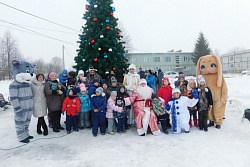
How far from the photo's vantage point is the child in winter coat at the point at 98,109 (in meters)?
5.27

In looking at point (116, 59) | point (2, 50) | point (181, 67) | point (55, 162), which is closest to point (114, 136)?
point (55, 162)

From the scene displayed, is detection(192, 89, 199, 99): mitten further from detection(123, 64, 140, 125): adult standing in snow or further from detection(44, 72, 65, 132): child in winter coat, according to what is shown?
detection(44, 72, 65, 132): child in winter coat

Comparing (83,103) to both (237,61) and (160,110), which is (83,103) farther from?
(237,61)

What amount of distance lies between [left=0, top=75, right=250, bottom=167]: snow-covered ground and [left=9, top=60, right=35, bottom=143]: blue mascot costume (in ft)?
1.33

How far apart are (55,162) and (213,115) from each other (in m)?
4.63

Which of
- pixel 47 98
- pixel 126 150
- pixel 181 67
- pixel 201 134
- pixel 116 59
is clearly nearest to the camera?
pixel 126 150

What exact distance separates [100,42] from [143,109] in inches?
120

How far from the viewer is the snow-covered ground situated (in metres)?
3.62

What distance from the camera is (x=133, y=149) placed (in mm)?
4246

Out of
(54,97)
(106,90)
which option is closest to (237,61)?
(106,90)

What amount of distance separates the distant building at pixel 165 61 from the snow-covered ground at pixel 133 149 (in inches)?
Answer: 1440

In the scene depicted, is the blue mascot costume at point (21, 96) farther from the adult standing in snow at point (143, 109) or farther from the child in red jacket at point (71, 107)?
the adult standing in snow at point (143, 109)

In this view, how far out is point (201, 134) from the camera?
16.6 feet

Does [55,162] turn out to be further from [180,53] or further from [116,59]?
[180,53]
